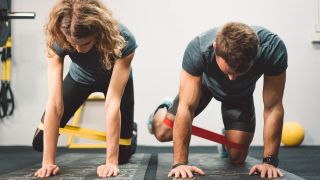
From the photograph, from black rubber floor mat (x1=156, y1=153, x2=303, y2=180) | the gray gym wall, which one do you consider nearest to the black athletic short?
black rubber floor mat (x1=156, y1=153, x2=303, y2=180)

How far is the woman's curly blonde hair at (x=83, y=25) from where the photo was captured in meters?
1.79

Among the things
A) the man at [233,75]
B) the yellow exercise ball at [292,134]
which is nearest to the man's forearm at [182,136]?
the man at [233,75]

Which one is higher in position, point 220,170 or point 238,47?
point 238,47

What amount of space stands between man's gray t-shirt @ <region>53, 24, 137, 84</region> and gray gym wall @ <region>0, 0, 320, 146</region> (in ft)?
7.40

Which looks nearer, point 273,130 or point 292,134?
point 273,130

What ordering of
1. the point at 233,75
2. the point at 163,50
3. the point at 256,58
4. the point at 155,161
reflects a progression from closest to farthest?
the point at 233,75 < the point at 256,58 < the point at 155,161 < the point at 163,50

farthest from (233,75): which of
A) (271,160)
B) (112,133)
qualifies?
(112,133)

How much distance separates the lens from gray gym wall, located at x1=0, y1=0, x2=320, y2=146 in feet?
15.6

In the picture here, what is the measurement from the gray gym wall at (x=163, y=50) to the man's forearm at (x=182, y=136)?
8.85ft

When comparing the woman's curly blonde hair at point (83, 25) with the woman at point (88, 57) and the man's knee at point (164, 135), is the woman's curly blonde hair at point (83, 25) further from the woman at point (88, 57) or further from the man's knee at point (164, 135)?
the man's knee at point (164, 135)

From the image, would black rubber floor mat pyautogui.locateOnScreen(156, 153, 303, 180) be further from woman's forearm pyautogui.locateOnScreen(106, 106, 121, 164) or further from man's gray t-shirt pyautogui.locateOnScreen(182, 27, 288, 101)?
man's gray t-shirt pyautogui.locateOnScreen(182, 27, 288, 101)

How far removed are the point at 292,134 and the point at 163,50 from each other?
5.90 ft

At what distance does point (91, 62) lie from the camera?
2238mm

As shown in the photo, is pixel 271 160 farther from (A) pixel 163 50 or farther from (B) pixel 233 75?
(A) pixel 163 50
